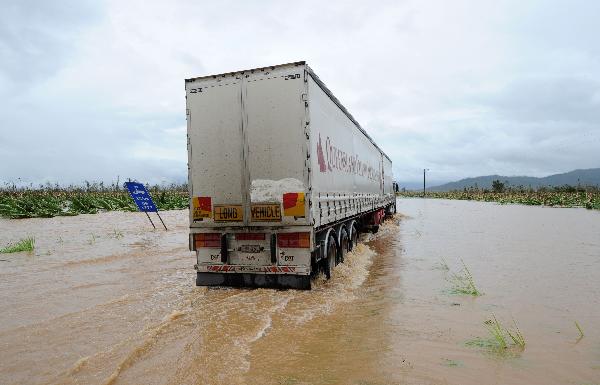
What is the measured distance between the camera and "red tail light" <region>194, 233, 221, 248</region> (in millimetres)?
7680

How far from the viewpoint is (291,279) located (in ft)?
24.7

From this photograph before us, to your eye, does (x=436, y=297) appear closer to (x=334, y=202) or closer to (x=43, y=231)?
(x=334, y=202)

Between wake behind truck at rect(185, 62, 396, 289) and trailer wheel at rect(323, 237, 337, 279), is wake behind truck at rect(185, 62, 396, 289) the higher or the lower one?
the higher one

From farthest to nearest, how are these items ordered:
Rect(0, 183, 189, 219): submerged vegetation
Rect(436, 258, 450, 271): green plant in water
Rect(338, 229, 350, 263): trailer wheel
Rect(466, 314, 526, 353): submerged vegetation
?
Rect(0, 183, 189, 219): submerged vegetation < Rect(436, 258, 450, 271): green plant in water < Rect(338, 229, 350, 263): trailer wheel < Rect(466, 314, 526, 353): submerged vegetation

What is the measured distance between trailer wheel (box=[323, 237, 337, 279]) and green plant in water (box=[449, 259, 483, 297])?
8.30ft

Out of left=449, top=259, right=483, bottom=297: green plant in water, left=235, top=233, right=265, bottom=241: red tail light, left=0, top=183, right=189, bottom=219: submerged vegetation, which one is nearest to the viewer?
left=235, top=233, right=265, bottom=241: red tail light

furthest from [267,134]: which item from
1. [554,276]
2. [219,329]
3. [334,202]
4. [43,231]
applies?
[43,231]

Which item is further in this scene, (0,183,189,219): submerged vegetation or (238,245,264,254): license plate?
(0,183,189,219): submerged vegetation

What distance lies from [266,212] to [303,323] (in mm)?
2208

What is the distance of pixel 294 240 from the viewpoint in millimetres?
7277

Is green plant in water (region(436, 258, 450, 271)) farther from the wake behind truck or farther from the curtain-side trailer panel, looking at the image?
the wake behind truck

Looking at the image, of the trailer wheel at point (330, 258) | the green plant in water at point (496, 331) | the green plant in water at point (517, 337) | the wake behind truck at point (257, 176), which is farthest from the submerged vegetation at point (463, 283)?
the wake behind truck at point (257, 176)

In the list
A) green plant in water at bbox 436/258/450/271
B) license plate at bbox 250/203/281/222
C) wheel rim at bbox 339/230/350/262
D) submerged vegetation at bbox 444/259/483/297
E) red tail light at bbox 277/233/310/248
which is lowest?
submerged vegetation at bbox 444/259/483/297

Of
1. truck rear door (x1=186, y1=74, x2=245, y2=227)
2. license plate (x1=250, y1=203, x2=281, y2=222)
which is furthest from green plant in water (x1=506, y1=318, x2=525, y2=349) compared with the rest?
truck rear door (x1=186, y1=74, x2=245, y2=227)
